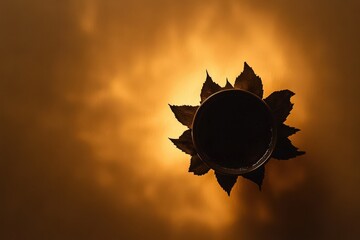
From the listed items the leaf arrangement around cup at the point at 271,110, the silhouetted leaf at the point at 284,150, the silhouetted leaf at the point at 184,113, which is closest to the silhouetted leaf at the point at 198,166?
the leaf arrangement around cup at the point at 271,110

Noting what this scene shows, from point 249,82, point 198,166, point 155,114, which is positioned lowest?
point 198,166

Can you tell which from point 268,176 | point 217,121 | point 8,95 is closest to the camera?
point 217,121

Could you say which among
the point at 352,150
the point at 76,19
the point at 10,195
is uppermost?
the point at 76,19

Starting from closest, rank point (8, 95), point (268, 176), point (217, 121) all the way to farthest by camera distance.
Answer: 1. point (217, 121)
2. point (268, 176)
3. point (8, 95)

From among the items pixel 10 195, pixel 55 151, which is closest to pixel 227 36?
pixel 55 151

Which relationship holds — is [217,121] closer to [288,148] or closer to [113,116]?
[288,148]

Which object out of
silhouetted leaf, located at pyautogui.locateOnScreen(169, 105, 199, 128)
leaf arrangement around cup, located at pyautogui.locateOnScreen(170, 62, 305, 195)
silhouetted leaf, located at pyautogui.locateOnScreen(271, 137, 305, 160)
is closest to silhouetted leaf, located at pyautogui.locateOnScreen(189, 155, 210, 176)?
leaf arrangement around cup, located at pyautogui.locateOnScreen(170, 62, 305, 195)

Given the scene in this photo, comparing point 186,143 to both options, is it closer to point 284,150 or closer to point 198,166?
point 198,166

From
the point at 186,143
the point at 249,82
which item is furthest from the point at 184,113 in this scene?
the point at 249,82
